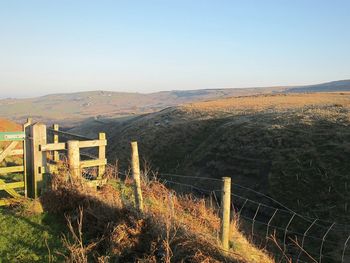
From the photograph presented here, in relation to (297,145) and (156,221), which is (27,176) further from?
(297,145)

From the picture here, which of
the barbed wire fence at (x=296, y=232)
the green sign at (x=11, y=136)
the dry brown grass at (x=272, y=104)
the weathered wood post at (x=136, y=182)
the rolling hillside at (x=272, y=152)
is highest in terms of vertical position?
the dry brown grass at (x=272, y=104)

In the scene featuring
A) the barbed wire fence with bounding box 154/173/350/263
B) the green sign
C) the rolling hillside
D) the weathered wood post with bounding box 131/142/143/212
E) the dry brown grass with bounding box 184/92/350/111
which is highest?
the dry brown grass with bounding box 184/92/350/111

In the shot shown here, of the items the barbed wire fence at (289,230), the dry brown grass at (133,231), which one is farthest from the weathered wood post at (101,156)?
the dry brown grass at (133,231)

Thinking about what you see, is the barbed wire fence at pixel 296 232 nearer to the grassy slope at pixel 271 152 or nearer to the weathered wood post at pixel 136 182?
the grassy slope at pixel 271 152

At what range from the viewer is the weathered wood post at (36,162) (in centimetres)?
1202

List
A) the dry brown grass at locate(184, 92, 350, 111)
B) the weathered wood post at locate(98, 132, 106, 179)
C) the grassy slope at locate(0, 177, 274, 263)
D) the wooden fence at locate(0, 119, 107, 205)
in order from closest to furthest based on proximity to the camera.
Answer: the grassy slope at locate(0, 177, 274, 263) → the wooden fence at locate(0, 119, 107, 205) → the weathered wood post at locate(98, 132, 106, 179) → the dry brown grass at locate(184, 92, 350, 111)

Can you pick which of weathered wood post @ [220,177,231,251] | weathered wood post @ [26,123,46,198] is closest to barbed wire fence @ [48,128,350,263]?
weathered wood post @ [26,123,46,198]

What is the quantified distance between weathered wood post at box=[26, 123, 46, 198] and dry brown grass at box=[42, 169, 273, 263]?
0.82 metres

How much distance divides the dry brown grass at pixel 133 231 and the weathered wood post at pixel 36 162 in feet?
2.69

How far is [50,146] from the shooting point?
12203 millimetres

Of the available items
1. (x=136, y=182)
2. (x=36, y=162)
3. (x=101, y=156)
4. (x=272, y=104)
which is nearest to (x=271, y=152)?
(x=101, y=156)

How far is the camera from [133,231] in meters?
8.48

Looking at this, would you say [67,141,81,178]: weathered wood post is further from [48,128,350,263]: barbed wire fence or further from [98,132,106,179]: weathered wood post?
[98,132,106,179]: weathered wood post

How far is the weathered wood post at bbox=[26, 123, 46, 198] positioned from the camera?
1202cm
